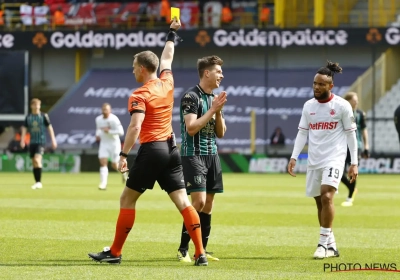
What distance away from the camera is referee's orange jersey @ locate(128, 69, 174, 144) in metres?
9.54

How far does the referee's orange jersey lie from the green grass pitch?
1.33m

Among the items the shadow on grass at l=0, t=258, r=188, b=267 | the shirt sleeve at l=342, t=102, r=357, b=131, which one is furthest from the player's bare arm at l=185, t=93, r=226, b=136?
the shirt sleeve at l=342, t=102, r=357, b=131

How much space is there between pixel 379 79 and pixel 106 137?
60.1ft

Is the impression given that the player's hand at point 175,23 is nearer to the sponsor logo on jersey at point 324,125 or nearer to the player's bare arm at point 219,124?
the player's bare arm at point 219,124

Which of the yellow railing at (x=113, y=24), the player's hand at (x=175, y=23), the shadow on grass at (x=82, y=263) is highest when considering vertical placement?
the player's hand at (x=175, y=23)

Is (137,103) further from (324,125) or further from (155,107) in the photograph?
(324,125)

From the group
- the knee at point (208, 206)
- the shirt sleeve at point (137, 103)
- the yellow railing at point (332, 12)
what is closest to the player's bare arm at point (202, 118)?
the shirt sleeve at point (137, 103)

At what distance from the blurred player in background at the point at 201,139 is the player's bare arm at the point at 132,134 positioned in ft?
2.43

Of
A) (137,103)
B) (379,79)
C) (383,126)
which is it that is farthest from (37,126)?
(379,79)

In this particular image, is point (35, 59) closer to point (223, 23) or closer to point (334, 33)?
point (223, 23)

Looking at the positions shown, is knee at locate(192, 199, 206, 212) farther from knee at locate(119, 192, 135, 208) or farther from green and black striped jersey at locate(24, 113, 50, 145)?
green and black striped jersey at locate(24, 113, 50, 145)

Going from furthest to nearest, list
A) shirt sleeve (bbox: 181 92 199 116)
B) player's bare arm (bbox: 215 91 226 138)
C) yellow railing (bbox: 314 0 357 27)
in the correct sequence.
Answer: yellow railing (bbox: 314 0 357 27), player's bare arm (bbox: 215 91 226 138), shirt sleeve (bbox: 181 92 199 116)

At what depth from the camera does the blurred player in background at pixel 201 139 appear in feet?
33.1

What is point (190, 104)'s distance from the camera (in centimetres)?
1005
